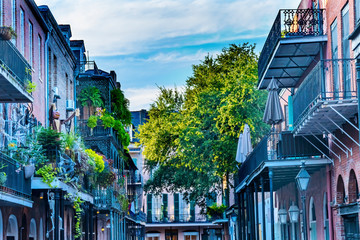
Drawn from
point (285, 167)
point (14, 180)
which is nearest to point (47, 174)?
point (14, 180)

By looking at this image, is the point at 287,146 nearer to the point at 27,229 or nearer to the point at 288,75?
the point at 288,75

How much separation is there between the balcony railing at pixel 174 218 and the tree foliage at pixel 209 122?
4087 centimetres

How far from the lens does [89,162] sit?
28.4 meters

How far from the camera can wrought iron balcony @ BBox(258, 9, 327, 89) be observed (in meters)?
21.6

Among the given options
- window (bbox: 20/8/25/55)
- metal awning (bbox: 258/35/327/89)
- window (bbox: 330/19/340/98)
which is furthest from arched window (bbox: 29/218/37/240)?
window (bbox: 330/19/340/98)

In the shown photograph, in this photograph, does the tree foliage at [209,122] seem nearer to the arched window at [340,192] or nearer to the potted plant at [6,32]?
the arched window at [340,192]

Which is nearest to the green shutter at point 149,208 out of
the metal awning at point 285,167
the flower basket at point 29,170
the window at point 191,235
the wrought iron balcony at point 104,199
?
the window at point 191,235

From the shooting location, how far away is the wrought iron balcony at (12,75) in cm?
1627

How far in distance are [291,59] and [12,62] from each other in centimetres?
995

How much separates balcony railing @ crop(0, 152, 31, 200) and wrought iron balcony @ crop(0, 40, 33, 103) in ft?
4.62

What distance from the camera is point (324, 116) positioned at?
18.5 m

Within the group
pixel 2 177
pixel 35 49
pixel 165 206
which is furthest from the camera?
pixel 165 206

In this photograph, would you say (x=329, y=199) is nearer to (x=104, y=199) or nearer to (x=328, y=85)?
(x=328, y=85)

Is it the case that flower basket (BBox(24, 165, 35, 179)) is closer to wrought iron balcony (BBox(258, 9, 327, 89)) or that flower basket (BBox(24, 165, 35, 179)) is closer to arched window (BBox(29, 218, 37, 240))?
arched window (BBox(29, 218, 37, 240))
